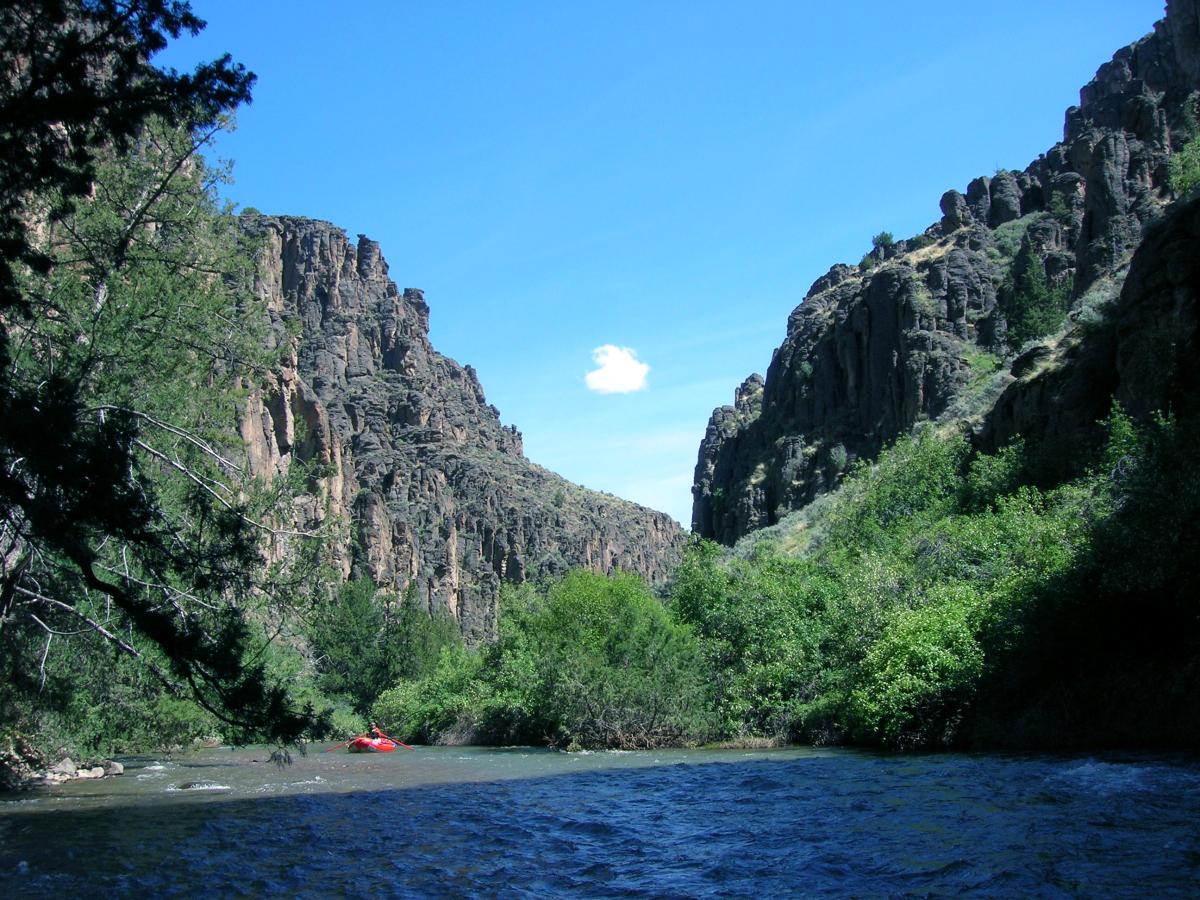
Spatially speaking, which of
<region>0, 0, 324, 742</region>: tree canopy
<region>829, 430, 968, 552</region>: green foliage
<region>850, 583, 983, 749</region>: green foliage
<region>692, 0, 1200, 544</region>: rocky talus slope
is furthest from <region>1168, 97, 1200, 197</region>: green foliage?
<region>0, 0, 324, 742</region>: tree canopy

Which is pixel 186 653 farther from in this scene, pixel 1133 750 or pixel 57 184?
pixel 1133 750

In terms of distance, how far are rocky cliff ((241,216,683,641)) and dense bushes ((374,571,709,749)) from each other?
2288 inches

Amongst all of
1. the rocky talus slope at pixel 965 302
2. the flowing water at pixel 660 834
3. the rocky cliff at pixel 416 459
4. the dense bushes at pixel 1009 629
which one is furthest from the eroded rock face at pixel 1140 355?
the rocky cliff at pixel 416 459

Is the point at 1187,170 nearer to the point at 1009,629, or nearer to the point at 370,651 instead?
the point at 1009,629

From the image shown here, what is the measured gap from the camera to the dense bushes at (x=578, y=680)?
3055cm

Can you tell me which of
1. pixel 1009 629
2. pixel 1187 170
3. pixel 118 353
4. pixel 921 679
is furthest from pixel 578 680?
pixel 1187 170

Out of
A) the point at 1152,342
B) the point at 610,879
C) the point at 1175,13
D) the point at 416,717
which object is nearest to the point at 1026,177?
the point at 1175,13

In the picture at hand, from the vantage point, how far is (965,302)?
81.9 metres

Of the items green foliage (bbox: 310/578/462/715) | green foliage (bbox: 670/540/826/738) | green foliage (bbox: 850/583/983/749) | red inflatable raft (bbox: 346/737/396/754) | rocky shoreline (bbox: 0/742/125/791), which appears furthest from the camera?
green foliage (bbox: 310/578/462/715)

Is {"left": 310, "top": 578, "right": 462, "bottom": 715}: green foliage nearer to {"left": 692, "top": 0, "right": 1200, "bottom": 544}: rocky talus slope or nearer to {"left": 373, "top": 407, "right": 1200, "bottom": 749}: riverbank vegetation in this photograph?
{"left": 373, "top": 407, "right": 1200, "bottom": 749}: riverbank vegetation

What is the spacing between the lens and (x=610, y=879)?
32.7ft

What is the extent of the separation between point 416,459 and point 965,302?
8211cm

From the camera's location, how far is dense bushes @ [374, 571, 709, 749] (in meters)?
30.5

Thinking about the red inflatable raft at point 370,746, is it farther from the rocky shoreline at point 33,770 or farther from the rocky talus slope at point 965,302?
the rocky talus slope at point 965,302
